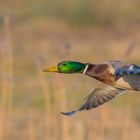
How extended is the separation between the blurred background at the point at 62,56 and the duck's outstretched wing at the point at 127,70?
1.07 meters

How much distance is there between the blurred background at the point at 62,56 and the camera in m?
6.86

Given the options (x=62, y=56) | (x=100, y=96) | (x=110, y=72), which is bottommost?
(x=100, y=96)

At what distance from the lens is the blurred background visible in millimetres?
6855

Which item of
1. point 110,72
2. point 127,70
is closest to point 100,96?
point 110,72

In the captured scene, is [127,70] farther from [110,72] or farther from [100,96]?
[100,96]

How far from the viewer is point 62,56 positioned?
6.41m

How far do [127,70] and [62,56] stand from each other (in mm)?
1835

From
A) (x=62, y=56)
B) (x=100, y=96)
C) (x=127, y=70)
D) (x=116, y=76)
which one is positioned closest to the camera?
(x=127, y=70)

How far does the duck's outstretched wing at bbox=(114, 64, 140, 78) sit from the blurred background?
1065mm

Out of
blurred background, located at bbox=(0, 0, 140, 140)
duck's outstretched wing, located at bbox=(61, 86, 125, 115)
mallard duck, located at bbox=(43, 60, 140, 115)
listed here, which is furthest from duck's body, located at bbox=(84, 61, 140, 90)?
blurred background, located at bbox=(0, 0, 140, 140)

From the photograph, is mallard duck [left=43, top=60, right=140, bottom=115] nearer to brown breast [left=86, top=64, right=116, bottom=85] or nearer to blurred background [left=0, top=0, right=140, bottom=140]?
brown breast [left=86, top=64, right=116, bottom=85]

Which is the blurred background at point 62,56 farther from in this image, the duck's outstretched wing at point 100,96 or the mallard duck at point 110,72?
the mallard duck at point 110,72

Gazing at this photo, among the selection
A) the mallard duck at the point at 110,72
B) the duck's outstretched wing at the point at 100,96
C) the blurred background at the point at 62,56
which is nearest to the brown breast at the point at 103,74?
the mallard duck at the point at 110,72

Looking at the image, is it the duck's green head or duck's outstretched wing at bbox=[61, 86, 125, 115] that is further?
duck's outstretched wing at bbox=[61, 86, 125, 115]
